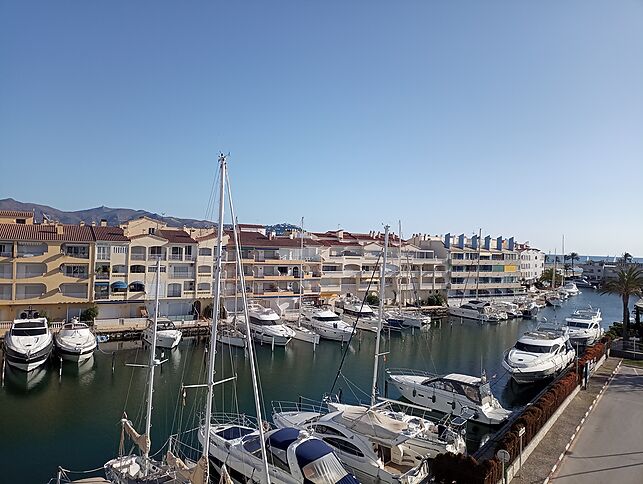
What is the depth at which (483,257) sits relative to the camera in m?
81.1

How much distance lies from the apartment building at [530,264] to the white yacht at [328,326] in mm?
59086

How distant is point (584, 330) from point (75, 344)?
147 ft

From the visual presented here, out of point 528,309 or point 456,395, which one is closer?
point 456,395

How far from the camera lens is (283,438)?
17.9 meters

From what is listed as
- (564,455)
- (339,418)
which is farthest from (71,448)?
(564,455)

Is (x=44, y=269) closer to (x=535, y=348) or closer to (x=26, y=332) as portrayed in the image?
(x=26, y=332)

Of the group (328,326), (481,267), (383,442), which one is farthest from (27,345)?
(481,267)

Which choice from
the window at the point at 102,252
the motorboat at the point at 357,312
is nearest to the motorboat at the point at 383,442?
the motorboat at the point at 357,312

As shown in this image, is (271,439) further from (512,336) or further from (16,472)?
(512,336)

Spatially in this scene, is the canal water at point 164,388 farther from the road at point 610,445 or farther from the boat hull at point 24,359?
the road at point 610,445

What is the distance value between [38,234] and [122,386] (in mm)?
20099

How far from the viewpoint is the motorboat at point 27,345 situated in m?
33.2

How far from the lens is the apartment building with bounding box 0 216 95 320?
138 ft

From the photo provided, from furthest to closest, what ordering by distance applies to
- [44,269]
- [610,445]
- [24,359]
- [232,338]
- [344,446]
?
[44,269]
[232,338]
[24,359]
[344,446]
[610,445]
